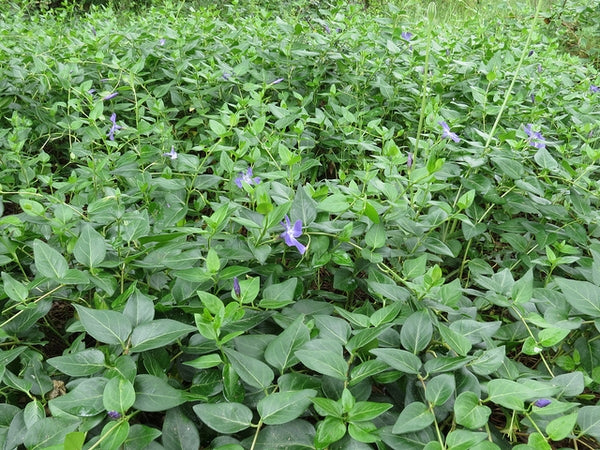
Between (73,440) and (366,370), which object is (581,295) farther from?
(73,440)

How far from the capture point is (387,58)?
251 cm

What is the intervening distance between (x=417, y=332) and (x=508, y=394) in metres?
0.18

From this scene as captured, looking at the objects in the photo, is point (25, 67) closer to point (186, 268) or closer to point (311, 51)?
point (311, 51)

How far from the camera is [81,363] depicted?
887mm

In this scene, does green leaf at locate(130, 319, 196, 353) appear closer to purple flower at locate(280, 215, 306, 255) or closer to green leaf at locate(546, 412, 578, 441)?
purple flower at locate(280, 215, 306, 255)

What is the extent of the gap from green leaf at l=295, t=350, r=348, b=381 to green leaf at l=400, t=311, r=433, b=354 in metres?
0.14

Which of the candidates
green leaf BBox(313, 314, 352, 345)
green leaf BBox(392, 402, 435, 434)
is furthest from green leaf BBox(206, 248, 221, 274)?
green leaf BBox(392, 402, 435, 434)

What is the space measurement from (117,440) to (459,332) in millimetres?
622

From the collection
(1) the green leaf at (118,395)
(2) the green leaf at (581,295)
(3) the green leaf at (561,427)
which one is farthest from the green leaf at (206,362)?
(2) the green leaf at (581,295)

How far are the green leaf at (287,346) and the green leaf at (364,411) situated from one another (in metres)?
0.14

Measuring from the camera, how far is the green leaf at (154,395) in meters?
0.83

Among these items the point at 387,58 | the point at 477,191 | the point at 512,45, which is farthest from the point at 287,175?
the point at 512,45

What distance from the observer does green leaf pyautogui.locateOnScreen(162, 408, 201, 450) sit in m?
0.84

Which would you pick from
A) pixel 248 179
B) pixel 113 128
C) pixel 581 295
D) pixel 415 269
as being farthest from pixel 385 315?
pixel 113 128
